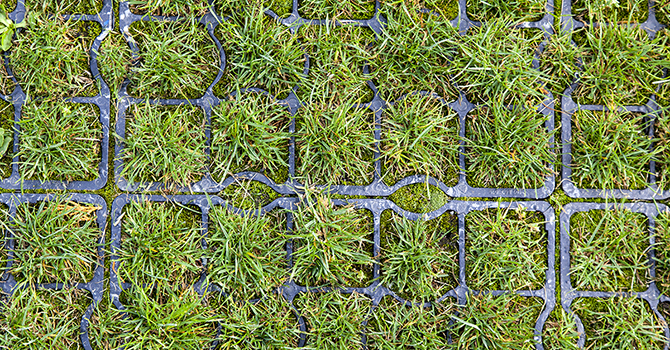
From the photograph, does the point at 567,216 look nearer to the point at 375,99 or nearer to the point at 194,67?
the point at 375,99

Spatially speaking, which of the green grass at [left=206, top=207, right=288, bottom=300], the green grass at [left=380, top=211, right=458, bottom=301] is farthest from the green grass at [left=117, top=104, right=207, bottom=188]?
the green grass at [left=380, top=211, right=458, bottom=301]

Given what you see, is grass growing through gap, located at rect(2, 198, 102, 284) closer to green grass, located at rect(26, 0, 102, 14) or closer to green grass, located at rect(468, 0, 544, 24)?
green grass, located at rect(26, 0, 102, 14)

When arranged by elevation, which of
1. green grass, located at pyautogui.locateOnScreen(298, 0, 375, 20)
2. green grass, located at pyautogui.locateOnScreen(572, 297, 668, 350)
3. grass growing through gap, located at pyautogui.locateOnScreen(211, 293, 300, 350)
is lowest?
green grass, located at pyautogui.locateOnScreen(572, 297, 668, 350)

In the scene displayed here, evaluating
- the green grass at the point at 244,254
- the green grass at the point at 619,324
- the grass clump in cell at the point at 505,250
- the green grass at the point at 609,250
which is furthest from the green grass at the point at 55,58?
the green grass at the point at 619,324

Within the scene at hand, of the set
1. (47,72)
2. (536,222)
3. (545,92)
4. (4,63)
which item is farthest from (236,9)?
(536,222)

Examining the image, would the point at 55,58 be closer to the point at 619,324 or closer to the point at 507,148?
the point at 507,148
